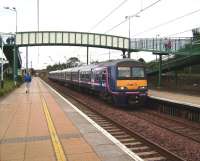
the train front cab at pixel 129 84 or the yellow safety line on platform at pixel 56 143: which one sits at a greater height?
the train front cab at pixel 129 84

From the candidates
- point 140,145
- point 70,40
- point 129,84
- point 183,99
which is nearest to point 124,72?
point 129,84

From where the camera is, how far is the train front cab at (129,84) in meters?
19.7

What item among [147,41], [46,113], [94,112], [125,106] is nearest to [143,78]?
[125,106]

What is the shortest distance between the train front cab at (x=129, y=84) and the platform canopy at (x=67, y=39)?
32.2 meters

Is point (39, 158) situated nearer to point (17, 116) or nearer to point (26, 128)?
point (26, 128)

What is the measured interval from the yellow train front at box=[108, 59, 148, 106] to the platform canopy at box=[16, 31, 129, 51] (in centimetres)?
3215

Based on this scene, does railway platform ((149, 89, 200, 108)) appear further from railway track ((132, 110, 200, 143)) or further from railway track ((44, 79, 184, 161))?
railway track ((44, 79, 184, 161))

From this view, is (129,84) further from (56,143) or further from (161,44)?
(161,44)

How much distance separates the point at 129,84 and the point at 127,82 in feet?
0.51

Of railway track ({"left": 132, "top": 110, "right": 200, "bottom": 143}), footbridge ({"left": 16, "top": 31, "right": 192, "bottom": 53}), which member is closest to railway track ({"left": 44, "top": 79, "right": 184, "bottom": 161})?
railway track ({"left": 132, "top": 110, "right": 200, "bottom": 143})

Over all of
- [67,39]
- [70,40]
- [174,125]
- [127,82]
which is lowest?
[174,125]

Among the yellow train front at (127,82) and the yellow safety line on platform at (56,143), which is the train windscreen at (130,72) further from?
the yellow safety line on platform at (56,143)

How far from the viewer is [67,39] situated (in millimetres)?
52062

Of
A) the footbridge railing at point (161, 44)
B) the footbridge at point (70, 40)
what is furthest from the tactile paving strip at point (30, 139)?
the footbridge at point (70, 40)
